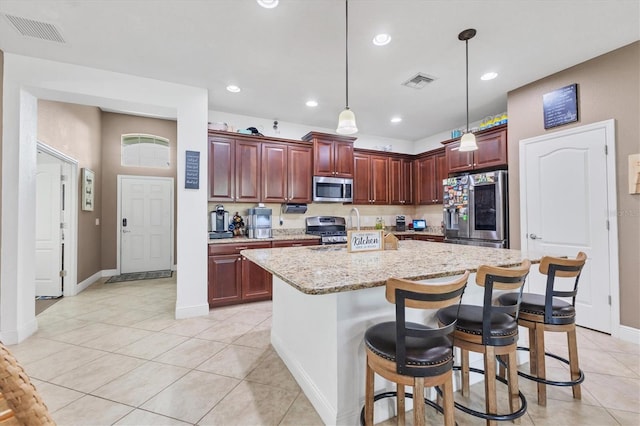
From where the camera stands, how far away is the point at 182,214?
333 cm

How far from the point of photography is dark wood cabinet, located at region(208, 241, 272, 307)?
3574 mm

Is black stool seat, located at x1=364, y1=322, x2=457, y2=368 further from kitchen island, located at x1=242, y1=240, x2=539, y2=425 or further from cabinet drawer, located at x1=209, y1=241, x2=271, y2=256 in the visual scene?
cabinet drawer, located at x1=209, y1=241, x2=271, y2=256

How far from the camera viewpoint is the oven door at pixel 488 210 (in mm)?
3607

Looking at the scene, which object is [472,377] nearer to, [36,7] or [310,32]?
[310,32]

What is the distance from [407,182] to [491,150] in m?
1.78

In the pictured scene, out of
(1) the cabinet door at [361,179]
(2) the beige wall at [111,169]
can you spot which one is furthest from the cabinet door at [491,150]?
(2) the beige wall at [111,169]

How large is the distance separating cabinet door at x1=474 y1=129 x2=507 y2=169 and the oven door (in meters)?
0.30

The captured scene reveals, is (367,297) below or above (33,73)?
below

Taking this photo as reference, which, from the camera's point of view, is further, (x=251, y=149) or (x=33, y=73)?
(x=251, y=149)

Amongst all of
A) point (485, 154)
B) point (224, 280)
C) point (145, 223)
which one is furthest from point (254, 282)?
point (485, 154)

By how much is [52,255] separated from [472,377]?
17.9ft

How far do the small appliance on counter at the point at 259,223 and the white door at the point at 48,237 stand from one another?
9.23 feet

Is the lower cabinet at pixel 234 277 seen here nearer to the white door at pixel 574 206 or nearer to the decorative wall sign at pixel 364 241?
the decorative wall sign at pixel 364 241

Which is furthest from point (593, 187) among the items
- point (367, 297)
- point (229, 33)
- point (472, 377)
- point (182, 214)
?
point (182, 214)
